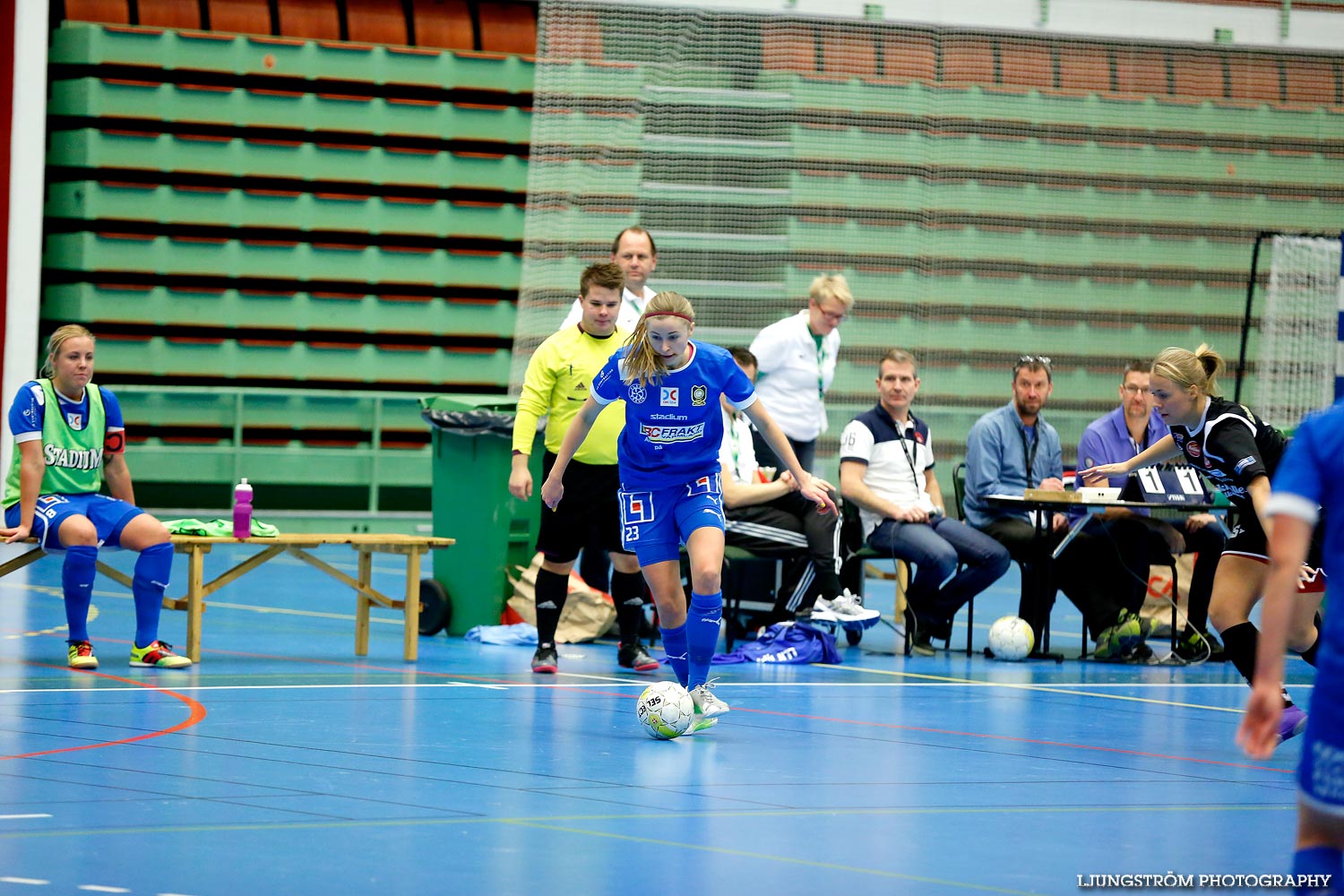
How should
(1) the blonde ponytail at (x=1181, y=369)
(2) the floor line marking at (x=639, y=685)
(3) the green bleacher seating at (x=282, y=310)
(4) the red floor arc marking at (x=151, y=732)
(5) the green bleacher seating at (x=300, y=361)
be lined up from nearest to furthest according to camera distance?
(4) the red floor arc marking at (x=151, y=732) < (1) the blonde ponytail at (x=1181, y=369) < (2) the floor line marking at (x=639, y=685) < (3) the green bleacher seating at (x=282, y=310) < (5) the green bleacher seating at (x=300, y=361)

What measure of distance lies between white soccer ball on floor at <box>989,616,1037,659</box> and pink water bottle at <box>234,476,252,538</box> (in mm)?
3924

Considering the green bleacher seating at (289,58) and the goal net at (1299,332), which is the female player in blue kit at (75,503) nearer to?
the green bleacher seating at (289,58)

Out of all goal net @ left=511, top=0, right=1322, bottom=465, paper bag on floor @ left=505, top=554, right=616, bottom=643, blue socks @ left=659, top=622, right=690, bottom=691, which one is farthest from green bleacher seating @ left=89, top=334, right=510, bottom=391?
blue socks @ left=659, top=622, right=690, bottom=691

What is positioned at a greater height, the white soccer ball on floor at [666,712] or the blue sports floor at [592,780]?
the white soccer ball on floor at [666,712]

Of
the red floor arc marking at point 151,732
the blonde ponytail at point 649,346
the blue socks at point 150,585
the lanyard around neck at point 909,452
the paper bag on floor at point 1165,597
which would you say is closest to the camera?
the red floor arc marking at point 151,732

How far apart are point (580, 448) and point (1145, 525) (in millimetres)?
3343

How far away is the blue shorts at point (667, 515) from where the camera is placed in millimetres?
6168

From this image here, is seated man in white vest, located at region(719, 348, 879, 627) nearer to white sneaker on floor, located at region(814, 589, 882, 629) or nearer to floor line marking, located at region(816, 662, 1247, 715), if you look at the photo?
white sneaker on floor, located at region(814, 589, 882, 629)

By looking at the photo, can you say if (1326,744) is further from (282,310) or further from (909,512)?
(282,310)

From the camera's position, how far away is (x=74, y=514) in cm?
729

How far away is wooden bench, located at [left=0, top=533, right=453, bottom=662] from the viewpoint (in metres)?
7.58

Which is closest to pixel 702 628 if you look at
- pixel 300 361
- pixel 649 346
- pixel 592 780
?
pixel 649 346

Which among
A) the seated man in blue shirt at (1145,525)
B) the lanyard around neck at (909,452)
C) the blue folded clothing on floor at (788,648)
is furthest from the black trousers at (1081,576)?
the blue folded clothing on floor at (788,648)

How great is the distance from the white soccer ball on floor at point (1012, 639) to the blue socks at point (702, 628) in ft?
10.2
